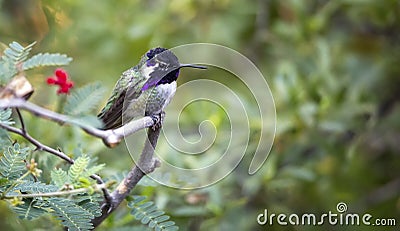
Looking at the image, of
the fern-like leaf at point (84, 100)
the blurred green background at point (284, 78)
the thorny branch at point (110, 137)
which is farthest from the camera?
the blurred green background at point (284, 78)

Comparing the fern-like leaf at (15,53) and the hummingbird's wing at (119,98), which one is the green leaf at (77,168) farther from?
the fern-like leaf at (15,53)

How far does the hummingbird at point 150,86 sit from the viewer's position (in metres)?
0.69

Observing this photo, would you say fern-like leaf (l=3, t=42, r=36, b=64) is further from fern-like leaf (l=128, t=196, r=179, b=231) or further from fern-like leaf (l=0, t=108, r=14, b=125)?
fern-like leaf (l=128, t=196, r=179, b=231)

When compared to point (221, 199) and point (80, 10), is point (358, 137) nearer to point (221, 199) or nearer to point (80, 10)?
point (221, 199)

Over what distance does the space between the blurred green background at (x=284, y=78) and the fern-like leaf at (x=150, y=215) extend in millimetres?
391

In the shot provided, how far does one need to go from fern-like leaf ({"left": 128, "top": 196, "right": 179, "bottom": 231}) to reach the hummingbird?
14 cm

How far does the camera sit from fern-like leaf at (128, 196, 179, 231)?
2.57 feet

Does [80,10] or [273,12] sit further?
[273,12]

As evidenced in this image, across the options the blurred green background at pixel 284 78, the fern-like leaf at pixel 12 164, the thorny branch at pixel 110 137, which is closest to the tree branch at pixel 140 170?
the thorny branch at pixel 110 137

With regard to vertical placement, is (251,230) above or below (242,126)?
below

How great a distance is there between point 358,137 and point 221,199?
525mm

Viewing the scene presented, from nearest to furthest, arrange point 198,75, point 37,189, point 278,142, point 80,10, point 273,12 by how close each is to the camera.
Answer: point 37,189 → point 278,142 → point 198,75 → point 80,10 → point 273,12

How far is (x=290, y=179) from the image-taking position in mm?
1528

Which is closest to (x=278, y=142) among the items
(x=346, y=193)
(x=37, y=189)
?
(x=346, y=193)
